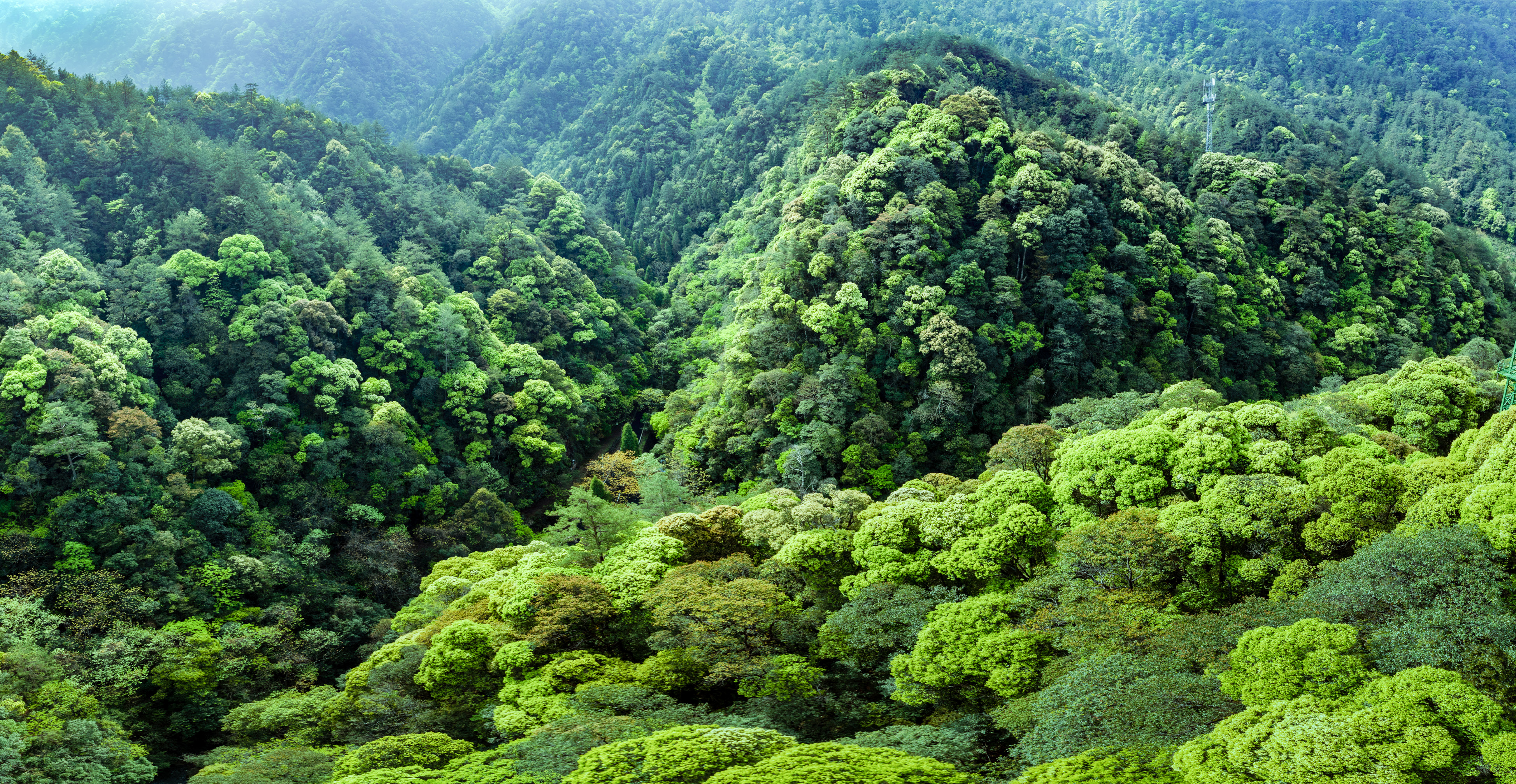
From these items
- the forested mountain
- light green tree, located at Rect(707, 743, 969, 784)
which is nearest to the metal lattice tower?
light green tree, located at Rect(707, 743, 969, 784)

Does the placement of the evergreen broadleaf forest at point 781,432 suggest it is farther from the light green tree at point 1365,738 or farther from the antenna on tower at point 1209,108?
the antenna on tower at point 1209,108

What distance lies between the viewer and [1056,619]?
65.3 ft

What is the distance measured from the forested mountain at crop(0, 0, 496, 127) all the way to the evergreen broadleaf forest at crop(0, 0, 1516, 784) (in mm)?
37263

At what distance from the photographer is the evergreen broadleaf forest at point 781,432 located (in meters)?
17.7

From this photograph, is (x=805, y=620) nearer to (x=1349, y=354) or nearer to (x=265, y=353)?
(x=265, y=353)

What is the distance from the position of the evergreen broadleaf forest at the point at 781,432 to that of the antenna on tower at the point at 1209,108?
73cm

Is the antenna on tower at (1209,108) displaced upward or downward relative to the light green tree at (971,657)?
upward

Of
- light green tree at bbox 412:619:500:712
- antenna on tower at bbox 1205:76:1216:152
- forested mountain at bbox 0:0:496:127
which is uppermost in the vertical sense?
forested mountain at bbox 0:0:496:127

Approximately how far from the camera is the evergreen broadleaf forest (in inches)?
696

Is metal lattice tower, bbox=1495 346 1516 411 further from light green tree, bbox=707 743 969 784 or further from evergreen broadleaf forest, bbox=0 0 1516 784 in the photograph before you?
light green tree, bbox=707 743 969 784

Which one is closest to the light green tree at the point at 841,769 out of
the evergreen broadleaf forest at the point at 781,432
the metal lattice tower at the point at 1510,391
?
the evergreen broadleaf forest at the point at 781,432

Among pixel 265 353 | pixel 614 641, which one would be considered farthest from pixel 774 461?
pixel 265 353

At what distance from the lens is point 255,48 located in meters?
129

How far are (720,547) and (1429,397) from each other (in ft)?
78.4
